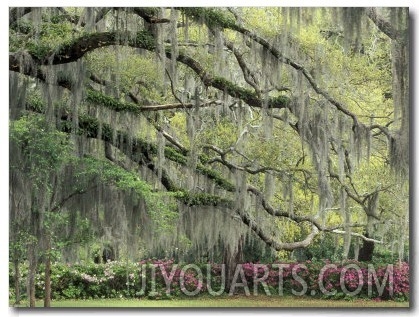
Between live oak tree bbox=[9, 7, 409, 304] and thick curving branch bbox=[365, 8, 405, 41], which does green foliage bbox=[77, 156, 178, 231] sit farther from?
thick curving branch bbox=[365, 8, 405, 41]

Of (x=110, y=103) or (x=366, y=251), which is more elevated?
(x=110, y=103)

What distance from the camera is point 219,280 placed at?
31.4 ft

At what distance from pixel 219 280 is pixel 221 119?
1.17 m

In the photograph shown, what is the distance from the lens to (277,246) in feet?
32.5

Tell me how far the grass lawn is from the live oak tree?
0.32 m

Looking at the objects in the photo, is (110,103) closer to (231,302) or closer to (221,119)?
(221,119)

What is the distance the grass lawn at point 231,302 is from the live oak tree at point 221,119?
324mm

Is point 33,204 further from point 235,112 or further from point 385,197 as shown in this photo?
point 385,197

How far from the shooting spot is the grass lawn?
30.5 ft

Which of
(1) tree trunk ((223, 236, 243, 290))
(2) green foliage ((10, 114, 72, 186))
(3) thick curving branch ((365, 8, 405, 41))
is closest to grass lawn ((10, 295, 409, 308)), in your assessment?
(1) tree trunk ((223, 236, 243, 290))
